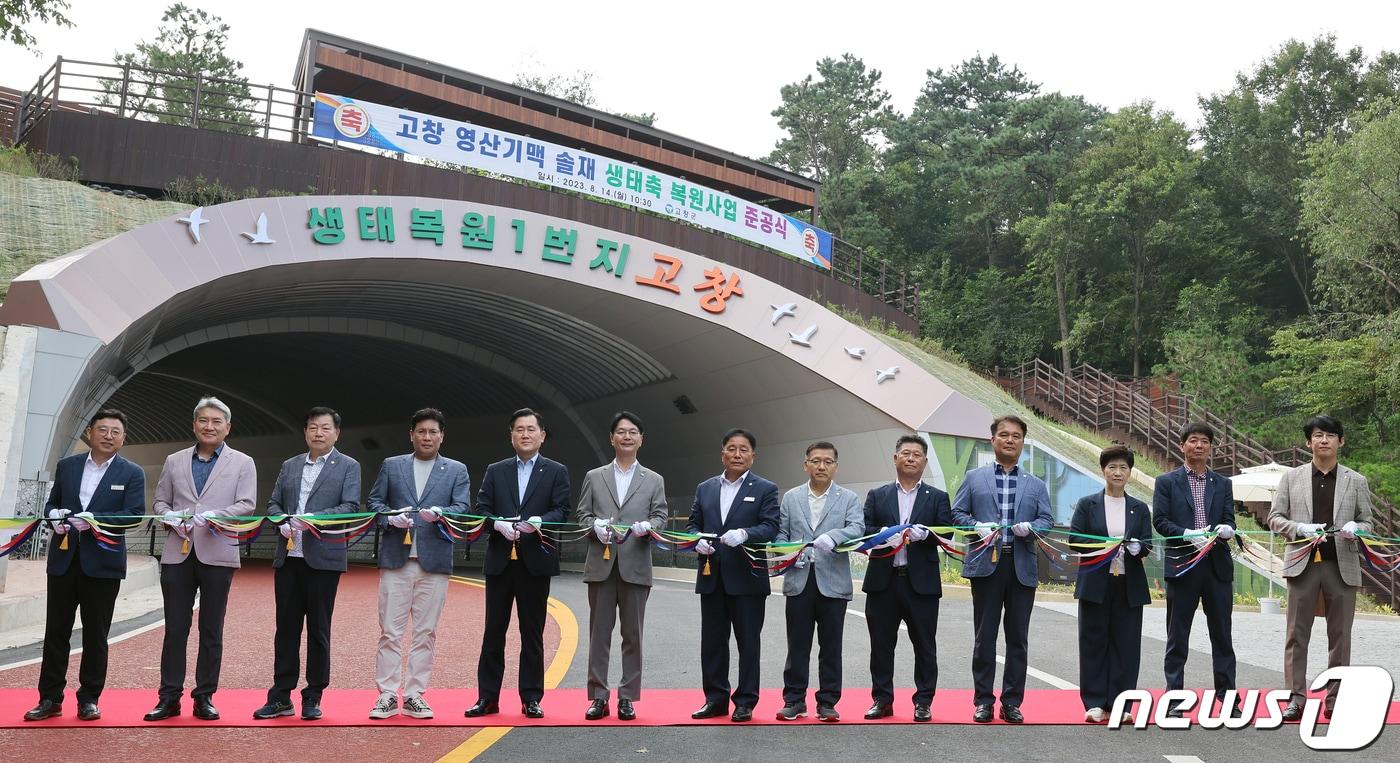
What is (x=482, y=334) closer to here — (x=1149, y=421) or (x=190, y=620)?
(x=1149, y=421)

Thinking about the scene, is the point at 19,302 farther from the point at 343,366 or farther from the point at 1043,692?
the point at 343,366

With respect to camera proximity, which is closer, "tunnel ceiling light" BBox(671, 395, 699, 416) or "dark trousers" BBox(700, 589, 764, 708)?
"dark trousers" BBox(700, 589, 764, 708)

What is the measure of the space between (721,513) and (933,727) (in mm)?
1782

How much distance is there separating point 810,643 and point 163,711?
3641mm

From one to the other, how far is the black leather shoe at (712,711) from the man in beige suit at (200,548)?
8.80ft

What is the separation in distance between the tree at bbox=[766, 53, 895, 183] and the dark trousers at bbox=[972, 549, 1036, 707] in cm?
5286

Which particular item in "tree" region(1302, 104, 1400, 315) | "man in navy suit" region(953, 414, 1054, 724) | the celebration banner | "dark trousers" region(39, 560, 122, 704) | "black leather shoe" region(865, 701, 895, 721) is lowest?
"black leather shoe" region(865, 701, 895, 721)

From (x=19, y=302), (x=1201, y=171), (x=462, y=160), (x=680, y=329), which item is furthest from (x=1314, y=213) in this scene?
(x=19, y=302)

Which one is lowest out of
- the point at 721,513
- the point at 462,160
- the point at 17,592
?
the point at 17,592

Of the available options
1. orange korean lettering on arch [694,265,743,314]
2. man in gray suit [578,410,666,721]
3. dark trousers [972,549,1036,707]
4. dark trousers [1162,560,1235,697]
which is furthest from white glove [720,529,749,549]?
orange korean lettering on arch [694,265,743,314]

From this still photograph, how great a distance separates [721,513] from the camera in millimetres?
7238

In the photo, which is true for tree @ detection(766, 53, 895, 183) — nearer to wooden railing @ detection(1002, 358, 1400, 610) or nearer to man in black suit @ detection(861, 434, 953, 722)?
wooden railing @ detection(1002, 358, 1400, 610)

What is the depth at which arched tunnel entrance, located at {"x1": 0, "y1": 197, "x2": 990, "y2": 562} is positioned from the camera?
577 inches

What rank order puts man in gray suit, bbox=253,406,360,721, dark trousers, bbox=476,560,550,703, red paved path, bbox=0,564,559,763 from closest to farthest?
1. red paved path, bbox=0,564,559,763
2. man in gray suit, bbox=253,406,360,721
3. dark trousers, bbox=476,560,550,703
